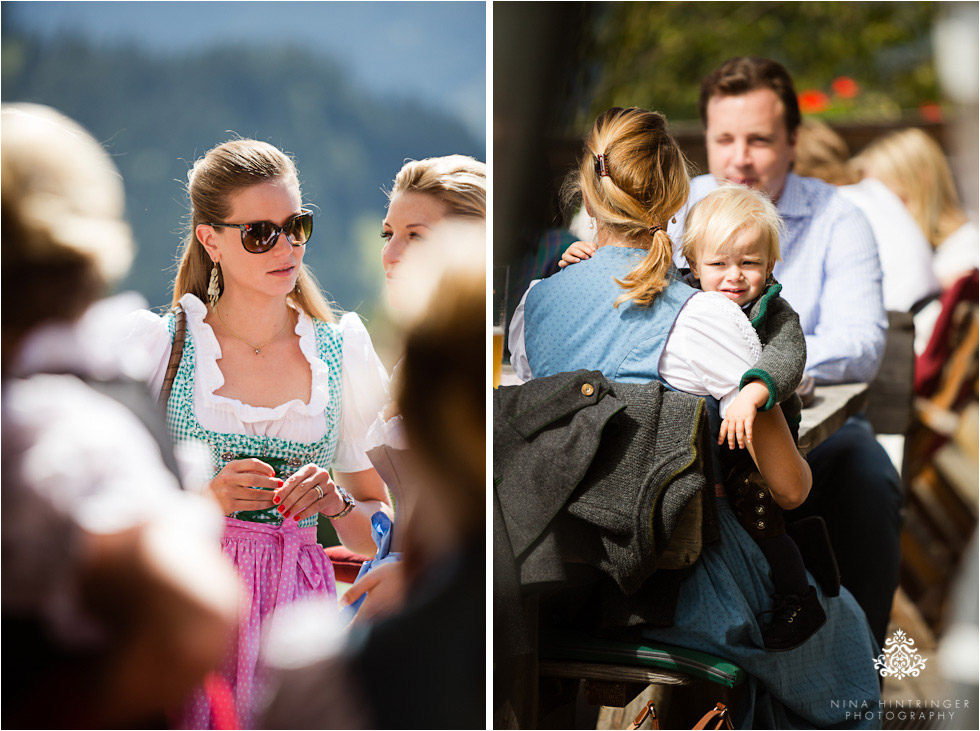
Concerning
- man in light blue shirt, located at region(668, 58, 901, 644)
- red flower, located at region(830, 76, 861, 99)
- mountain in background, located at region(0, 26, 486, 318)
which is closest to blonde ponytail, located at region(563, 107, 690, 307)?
man in light blue shirt, located at region(668, 58, 901, 644)

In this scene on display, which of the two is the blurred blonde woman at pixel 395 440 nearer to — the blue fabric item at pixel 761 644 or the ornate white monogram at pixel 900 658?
the blue fabric item at pixel 761 644

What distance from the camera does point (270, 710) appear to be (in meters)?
2.85

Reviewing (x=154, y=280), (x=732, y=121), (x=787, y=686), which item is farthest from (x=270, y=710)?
(x=732, y=121)

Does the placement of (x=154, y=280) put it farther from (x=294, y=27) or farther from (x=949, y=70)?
(x=949, y=70)

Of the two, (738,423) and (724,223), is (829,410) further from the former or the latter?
(724,223)

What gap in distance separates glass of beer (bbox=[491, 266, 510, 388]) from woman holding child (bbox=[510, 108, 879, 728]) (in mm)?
40

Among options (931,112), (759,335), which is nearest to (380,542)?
(759,335)

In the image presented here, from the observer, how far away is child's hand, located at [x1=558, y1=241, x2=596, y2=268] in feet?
9.39

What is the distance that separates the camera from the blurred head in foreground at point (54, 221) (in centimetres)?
283

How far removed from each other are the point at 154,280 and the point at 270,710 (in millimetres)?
1312

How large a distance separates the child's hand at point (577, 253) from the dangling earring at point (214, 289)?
3.32ft

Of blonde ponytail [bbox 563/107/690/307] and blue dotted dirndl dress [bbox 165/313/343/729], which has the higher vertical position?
blonde ponytail [bbox 563/107/690/307]

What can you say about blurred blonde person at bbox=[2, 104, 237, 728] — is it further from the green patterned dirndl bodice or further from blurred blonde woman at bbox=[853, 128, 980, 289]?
blurred blonde woman at bbox=[853, 128, 980, 289]

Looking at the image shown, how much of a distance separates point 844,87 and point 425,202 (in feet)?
4.67
